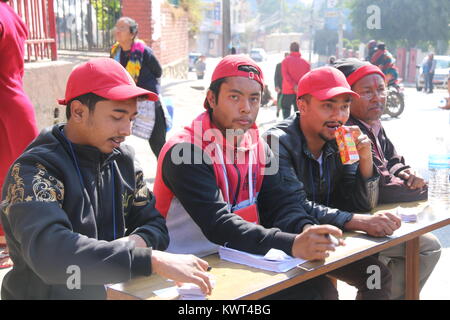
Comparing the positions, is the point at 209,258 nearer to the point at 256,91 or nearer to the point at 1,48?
the point at 256,91

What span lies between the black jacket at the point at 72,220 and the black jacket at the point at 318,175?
0.84m

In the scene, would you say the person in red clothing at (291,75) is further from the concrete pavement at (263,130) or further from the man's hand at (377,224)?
the man's hand at (377,224)

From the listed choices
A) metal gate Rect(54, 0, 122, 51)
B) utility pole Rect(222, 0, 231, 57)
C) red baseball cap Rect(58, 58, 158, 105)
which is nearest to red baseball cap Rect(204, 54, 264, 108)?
red baseball cap Rect(58, 58, 158, 105)

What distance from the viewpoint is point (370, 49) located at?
50.8 feet

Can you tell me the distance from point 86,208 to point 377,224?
1275 millimetres

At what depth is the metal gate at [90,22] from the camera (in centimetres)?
1362

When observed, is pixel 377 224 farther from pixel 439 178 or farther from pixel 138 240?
pixel 439 178

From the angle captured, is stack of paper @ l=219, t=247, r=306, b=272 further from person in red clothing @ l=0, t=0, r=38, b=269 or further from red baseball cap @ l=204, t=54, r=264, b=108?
person in red clothing @ l=0, t=0, r=38, b=269

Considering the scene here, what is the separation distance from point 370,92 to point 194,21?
20854mm

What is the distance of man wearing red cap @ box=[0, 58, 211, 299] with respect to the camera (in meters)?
1.96

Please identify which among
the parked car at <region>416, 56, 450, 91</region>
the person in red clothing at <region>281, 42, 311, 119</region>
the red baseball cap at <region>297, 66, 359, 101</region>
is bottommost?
the parked car at <region>416, 56, 450, 91</region>

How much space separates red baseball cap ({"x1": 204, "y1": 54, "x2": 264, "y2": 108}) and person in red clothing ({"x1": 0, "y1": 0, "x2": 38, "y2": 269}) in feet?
6.07

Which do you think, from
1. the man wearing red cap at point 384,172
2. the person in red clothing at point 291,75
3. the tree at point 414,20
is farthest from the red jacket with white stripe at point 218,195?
the tree at point 414,20

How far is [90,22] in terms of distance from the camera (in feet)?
46.0
